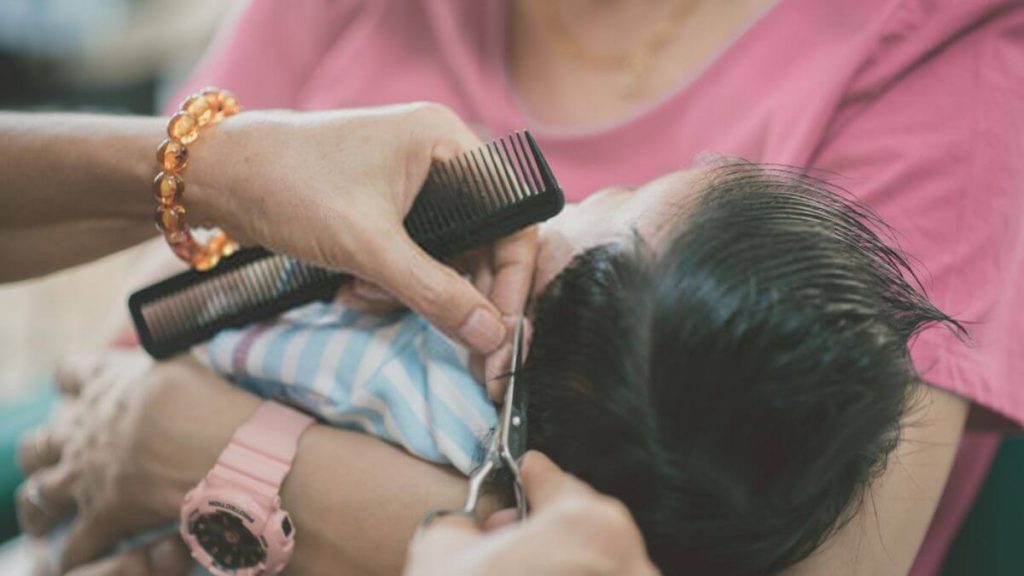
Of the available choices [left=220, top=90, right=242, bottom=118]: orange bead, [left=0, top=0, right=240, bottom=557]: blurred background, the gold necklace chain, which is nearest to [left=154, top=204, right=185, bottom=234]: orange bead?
[left=220, top=90, right=242, bottom=118]: orange bead

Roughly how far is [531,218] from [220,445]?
40 centimetres

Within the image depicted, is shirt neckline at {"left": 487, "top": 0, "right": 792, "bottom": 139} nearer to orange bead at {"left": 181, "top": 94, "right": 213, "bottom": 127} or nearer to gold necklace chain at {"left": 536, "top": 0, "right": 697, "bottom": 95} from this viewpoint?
gold necklace chain at {"left": 536, "top": 0, "right": 697, "bottom": 95}

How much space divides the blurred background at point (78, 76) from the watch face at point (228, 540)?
5.14 feet

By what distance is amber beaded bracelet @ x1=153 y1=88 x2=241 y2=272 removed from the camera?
2.85ft

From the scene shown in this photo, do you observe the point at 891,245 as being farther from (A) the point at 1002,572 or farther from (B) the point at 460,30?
(B) the point at 460,30

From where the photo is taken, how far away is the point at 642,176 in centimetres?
107

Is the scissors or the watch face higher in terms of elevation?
the scissors

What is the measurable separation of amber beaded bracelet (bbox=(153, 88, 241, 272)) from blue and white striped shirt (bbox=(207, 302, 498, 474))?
0.08 metres

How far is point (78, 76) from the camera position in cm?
258

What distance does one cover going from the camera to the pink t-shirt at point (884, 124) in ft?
2.73

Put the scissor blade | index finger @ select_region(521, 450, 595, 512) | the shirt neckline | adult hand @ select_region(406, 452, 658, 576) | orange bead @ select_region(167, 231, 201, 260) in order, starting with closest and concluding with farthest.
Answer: adult hand @ select_region(406, 452, 658, 576) < index finger @ select_region(521, 450, 595, 512) < the scissor blade < orange bead @ select_region(167, 231, 201, 260) < the shirt neckline

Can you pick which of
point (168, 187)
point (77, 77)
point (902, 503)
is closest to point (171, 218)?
point (168, 187)

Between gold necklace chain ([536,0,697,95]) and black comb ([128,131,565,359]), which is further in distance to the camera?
gold necklace chain ([536,0,697,95])

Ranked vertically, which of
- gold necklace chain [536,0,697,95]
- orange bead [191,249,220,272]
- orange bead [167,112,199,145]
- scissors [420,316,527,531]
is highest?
gold necklace chain [536,0,697,95]
